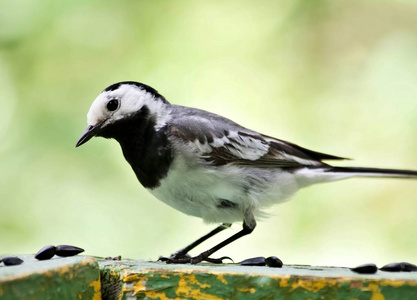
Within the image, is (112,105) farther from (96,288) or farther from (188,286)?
(188,286)

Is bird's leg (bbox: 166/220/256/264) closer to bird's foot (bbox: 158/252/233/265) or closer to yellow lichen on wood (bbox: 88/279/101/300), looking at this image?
bird's foot (bbox: 158/252/233/265)

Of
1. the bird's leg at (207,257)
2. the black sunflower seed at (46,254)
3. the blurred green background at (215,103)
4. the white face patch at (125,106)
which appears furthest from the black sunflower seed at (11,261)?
the blurred green background at (215,103)

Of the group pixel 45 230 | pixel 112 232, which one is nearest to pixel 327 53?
pixel 112 232

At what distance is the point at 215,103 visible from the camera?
6.33 meters

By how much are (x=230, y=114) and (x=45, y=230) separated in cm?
191

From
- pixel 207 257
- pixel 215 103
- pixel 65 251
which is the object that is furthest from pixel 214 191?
pixel 215 103

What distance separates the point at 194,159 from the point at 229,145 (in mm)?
343

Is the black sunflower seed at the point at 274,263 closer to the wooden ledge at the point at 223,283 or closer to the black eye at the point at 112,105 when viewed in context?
the wooden ledge at the point at 223,283

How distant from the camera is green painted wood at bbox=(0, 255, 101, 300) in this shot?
2.09 meters

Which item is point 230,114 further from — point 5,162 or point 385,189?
point 5,162

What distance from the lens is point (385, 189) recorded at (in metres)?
5.81

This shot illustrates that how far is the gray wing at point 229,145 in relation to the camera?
151 inches

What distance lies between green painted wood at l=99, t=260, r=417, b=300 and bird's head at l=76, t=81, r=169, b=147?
1.31 meters

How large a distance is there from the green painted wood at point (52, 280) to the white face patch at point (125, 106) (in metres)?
1.23
